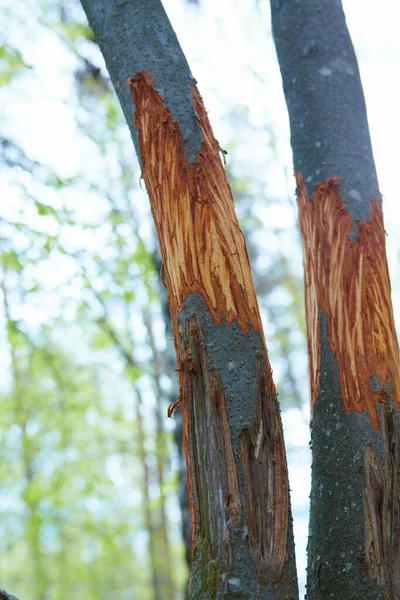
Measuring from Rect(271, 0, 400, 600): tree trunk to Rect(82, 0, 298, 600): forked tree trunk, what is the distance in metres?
0.28

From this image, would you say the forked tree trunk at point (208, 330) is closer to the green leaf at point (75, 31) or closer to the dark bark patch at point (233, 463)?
the dark bark patch at point (233, 463)

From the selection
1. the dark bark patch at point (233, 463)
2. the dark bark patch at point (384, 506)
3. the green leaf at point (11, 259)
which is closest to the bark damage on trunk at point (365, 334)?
the dark bark patch at point (384, 506)

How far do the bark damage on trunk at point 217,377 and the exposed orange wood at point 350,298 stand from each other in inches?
14.2

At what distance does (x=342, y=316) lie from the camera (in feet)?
6.23

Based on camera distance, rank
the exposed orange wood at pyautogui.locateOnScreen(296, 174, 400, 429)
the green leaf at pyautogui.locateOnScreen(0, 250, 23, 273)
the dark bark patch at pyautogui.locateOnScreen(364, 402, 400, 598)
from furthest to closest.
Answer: the green leaf at pyautogui.locateOnScreen(0, 250, 23, 273) < the exposed orange wood at pyautogui.locateOnScreen(296, 174, 400, 429) < the dark bark patch at pyautogui.locateOnScreen(364, 402, 400, 598)

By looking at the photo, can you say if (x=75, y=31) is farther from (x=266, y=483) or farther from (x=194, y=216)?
(x=266, y=483)

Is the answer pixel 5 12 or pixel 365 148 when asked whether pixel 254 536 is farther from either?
pixel 5 12

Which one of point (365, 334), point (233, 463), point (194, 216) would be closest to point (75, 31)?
point (194, 216)

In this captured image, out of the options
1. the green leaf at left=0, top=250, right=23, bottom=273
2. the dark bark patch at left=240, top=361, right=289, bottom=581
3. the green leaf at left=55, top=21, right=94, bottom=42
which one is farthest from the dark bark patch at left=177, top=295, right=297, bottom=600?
the green leaf at left=0, top=250, right=23, bottom=273

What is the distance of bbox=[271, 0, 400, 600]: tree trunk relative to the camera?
1667 millimetres

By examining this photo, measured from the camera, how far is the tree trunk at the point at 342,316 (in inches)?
65.6

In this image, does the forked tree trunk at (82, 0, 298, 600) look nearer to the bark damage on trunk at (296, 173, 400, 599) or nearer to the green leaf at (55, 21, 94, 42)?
the bark damage on trunk at (296, 173, 400, 599)

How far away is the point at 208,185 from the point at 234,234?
0.51 feet

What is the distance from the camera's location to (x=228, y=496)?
1438mm
